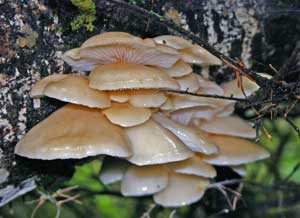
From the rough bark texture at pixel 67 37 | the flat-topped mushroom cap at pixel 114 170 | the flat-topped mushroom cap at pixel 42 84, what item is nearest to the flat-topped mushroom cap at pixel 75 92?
the flat-topped mushroom cap at pixel 42 84

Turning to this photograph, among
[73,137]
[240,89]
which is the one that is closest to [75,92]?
[73,137]

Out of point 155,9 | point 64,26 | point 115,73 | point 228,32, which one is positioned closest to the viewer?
point 115,73

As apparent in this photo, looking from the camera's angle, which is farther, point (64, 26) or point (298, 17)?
point (298, 17)

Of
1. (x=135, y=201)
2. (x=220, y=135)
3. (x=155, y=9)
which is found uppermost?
(x=155, y=9)

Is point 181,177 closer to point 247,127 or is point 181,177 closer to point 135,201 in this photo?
point 247,127

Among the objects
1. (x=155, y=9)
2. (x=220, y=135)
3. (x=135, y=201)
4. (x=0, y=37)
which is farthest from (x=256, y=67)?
(x=135, y=201)

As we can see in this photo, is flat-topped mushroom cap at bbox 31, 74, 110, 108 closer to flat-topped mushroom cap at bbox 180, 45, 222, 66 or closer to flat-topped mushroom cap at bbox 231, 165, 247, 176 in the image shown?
flat-topped mushroom cap at bbox 180, 45, 222, 66
